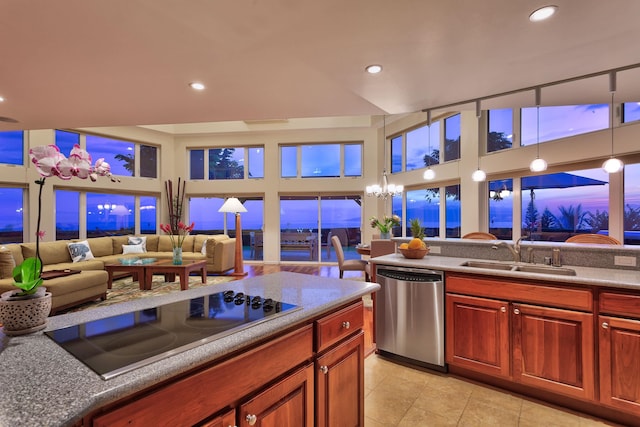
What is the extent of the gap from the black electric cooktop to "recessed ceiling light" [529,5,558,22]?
2126mm

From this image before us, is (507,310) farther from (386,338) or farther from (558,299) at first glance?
(386,338)

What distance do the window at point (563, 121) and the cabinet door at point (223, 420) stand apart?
5324 millimetres

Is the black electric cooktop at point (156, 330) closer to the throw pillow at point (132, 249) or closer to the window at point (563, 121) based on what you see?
the window at point (563, 121)

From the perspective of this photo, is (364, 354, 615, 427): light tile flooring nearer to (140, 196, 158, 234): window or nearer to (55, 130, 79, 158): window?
(140, 196, 158, 234): window

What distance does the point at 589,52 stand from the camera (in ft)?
7.00

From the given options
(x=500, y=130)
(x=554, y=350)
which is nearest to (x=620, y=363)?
(x=554, y=350)

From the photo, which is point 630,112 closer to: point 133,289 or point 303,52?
point 303,52

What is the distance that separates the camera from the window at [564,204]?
4207 mm

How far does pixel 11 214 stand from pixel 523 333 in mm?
8865

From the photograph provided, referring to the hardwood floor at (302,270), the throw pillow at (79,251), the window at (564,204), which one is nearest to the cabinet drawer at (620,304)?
the window at (564,204)

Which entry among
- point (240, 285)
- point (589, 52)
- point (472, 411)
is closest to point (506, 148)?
point (589, 52)

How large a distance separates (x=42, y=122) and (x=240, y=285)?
403 cm

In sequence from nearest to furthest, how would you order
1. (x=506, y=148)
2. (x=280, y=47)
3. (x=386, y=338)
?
(x=280, y=47)
(x=386, y=338)
(x=506, y=148)

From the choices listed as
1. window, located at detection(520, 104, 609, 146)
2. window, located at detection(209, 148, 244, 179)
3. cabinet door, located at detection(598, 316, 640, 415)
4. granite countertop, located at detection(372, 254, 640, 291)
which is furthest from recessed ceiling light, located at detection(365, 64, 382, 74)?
window, located at detection(209, 148, 244, 179)
